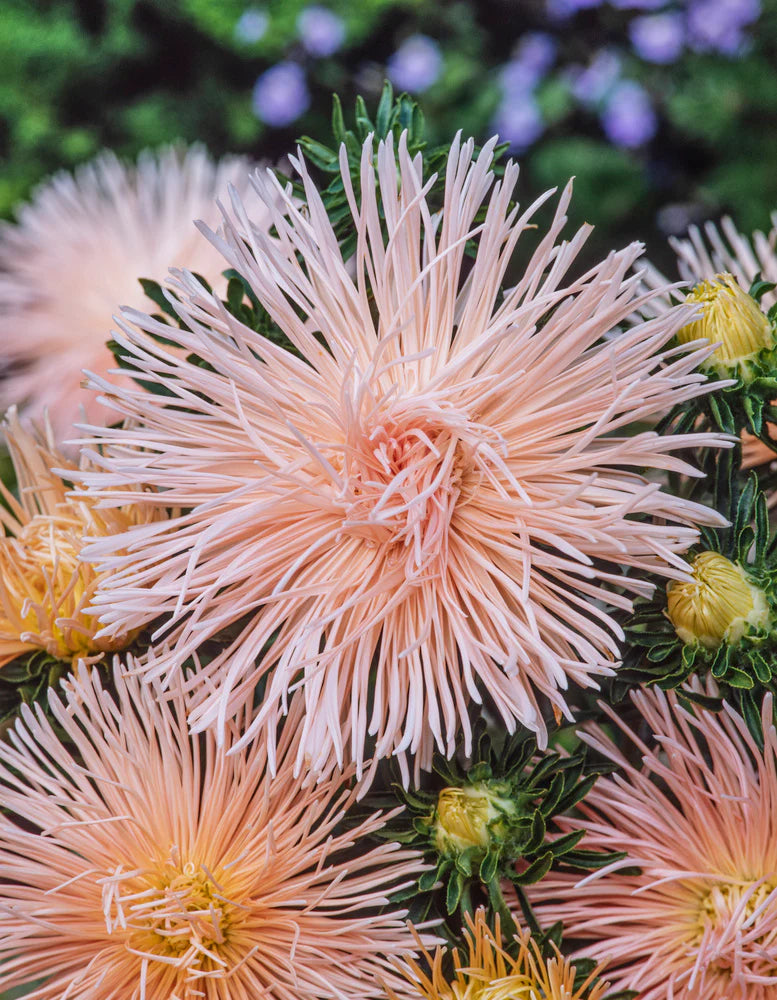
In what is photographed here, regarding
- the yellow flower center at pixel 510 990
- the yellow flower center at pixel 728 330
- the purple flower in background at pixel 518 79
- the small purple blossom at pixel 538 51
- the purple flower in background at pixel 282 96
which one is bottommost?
the yellow flower center at pixel 510 990

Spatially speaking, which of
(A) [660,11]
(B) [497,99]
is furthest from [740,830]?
(A) [660,11]

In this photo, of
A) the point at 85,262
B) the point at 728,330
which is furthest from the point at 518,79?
the point at 728,330

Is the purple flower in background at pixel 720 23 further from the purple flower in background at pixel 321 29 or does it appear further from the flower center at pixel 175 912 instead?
the flower center at pixel 175 912

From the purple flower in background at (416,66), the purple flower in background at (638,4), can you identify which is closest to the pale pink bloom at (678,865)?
the purple flower in background at (416,66)

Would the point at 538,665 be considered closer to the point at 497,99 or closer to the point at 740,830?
the point at 740,830

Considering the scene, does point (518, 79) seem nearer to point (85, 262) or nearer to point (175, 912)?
point (85, 262)

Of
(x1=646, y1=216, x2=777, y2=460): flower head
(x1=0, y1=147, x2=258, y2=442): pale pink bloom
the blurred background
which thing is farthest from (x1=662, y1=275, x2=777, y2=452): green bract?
the blurred background
